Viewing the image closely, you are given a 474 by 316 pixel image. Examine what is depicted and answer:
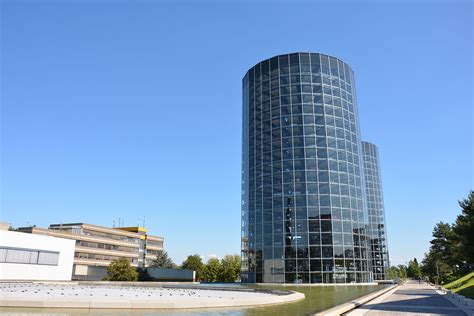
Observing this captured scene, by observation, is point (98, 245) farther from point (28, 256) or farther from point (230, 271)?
point (28, 256)

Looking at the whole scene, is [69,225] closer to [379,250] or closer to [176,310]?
[379,250]

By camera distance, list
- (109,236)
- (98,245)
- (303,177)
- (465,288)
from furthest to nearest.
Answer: (109,236) → (98,245) → (303,177) → (465,288)

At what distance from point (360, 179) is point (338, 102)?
1339 cm

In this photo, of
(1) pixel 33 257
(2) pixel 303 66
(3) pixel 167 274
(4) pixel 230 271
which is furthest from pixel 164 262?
(2) pixel 303 66

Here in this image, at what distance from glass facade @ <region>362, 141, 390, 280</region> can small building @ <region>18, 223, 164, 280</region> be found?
68712 millimetres


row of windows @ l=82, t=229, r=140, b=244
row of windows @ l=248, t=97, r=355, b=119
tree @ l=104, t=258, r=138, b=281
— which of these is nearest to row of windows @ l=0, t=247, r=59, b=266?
tree @ l=104, t=258, r=138, b=281

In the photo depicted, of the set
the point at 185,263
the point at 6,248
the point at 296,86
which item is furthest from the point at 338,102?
the point at 185,263

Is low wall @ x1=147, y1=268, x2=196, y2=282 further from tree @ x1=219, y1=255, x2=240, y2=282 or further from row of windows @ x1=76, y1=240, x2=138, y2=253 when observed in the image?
row of windows @ x1=76, y1=240, x2=138, y2=253

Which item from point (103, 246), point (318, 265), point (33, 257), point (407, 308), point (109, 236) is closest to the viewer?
point (407, 308)

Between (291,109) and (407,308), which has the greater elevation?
(291,109)

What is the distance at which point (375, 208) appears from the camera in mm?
99625

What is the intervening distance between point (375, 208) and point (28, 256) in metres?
81.0

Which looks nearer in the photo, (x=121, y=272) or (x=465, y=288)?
(x=465, y=288)

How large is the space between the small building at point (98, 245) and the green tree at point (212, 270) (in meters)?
24.3
